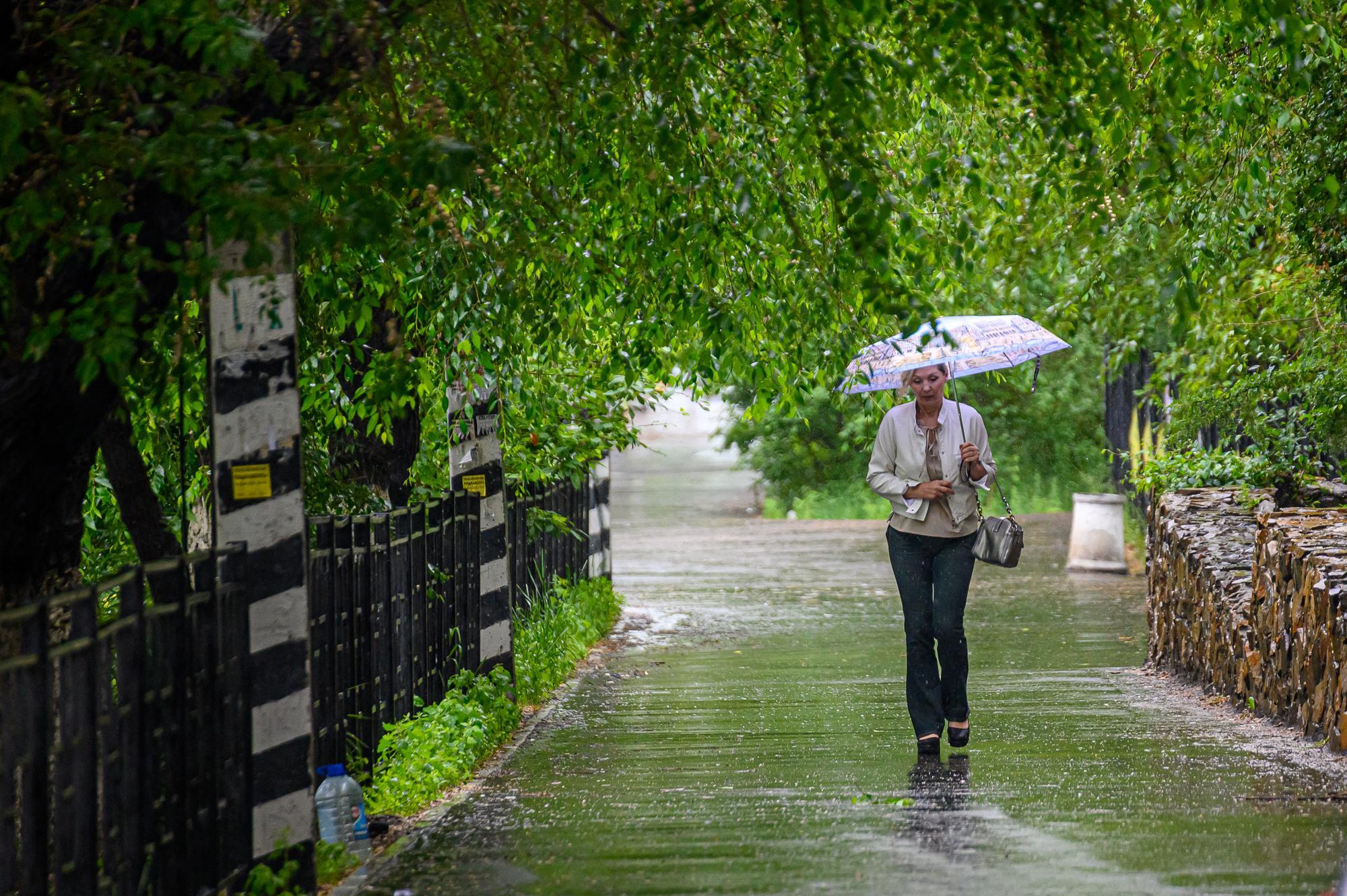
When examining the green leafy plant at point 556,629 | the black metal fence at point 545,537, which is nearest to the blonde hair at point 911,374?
the black metal fence at point 545,537

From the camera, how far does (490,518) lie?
33.2 ft

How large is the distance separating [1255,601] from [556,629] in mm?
4828

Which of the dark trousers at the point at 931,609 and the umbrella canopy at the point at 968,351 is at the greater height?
the umbrella canopy at the point at 968,351

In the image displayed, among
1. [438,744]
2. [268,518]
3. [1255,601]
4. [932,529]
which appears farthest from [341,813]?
[1255,601]

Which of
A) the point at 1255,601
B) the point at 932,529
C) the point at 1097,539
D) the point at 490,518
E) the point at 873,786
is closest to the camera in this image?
the point at 873,786

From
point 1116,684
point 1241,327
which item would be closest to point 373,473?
point 1116,684

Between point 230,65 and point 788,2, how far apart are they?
190 cm

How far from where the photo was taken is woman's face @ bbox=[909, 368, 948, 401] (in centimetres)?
813

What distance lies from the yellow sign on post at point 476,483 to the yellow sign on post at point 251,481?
4.20 meters

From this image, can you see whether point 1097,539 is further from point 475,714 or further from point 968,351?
point 475,714

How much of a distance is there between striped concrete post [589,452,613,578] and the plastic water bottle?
29.2 feet

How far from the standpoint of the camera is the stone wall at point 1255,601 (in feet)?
Result: 26.6

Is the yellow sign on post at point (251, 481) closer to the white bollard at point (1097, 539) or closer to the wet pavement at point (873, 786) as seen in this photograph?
the wet pavement at point (873, 786)

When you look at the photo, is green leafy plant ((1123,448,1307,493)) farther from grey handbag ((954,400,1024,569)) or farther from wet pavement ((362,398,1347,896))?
grey handbag ((954,400,1024,569))
